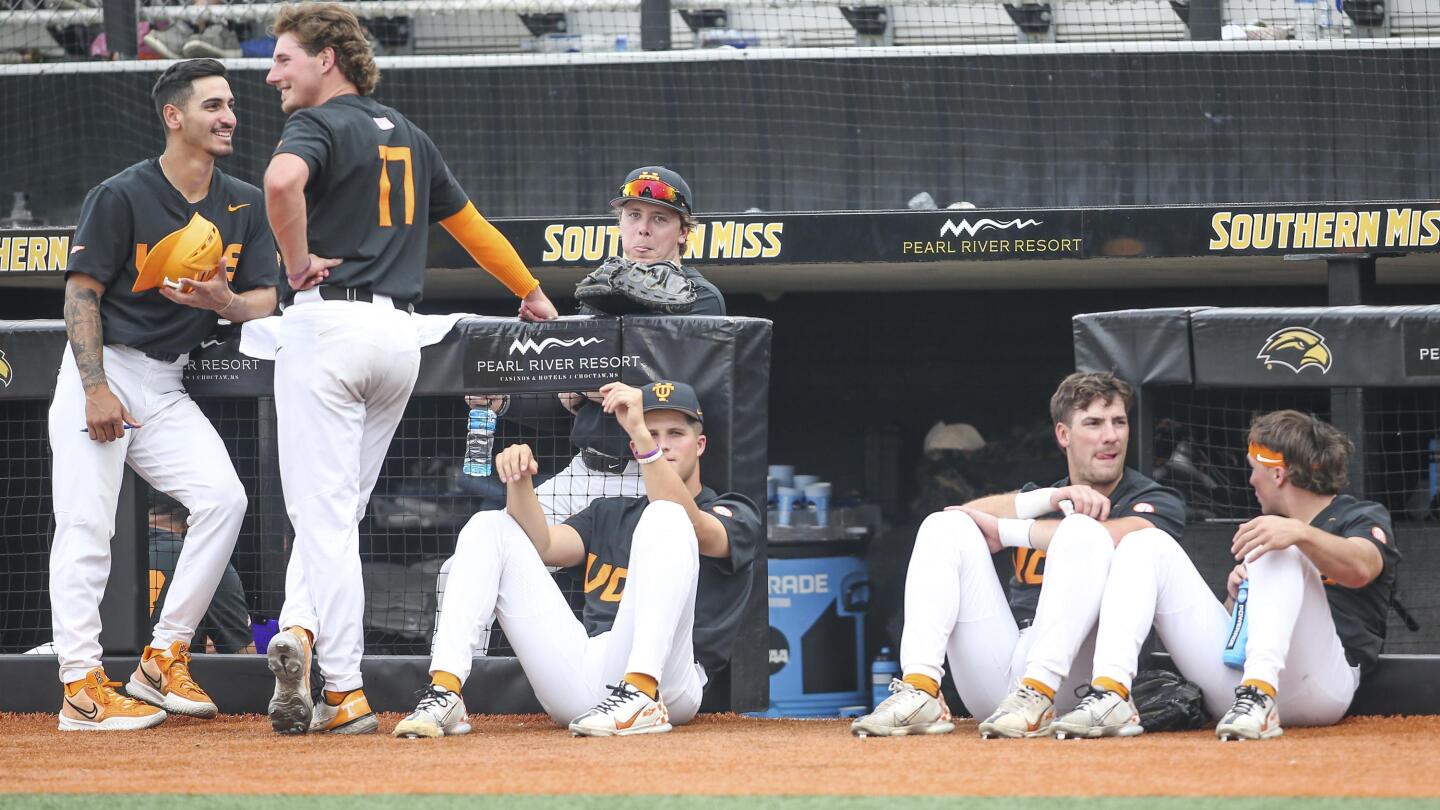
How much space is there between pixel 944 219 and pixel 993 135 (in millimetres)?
1192

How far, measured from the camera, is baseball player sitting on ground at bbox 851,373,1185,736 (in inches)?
143

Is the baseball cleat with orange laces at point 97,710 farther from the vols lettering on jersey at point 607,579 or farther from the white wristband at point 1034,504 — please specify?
the white wristband at point 1034,504

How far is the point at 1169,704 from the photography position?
3.75 meters

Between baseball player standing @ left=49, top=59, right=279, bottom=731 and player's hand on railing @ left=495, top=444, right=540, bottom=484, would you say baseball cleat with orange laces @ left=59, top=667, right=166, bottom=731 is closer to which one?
baseball player standing @ left=49, top=59, right=279, bottom=731

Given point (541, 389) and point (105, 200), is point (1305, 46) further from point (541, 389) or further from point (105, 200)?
point (105, 200)

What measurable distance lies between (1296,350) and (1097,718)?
1.30 meters

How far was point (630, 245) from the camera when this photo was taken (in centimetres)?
463

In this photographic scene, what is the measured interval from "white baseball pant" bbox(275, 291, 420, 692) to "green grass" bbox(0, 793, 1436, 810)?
33.9 inches

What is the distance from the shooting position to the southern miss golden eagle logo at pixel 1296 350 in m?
4.25

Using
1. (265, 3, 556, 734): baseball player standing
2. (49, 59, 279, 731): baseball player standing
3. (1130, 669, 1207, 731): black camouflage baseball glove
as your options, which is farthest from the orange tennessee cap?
(1130, 669, 1207, 731): black camouflage baseball glove

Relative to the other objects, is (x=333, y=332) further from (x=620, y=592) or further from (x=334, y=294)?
(x=620, y=592)

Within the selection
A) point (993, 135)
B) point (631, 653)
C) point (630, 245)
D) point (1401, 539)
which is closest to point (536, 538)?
point (631, 653)

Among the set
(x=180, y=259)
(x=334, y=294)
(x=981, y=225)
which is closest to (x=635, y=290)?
(x=334, y=294)

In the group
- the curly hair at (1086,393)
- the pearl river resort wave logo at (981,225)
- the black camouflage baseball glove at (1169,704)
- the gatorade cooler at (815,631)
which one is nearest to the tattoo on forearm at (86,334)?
the curly hair at (1086,393)
